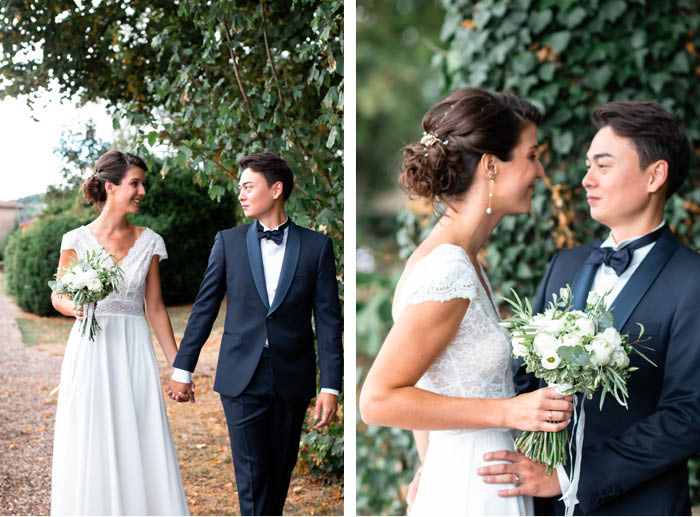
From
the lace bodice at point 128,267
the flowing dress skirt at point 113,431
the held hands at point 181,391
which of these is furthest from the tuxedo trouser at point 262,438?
the lace bodice at point 128,267

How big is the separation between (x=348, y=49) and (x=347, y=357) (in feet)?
4.12

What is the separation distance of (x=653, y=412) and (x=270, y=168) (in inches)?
62.9

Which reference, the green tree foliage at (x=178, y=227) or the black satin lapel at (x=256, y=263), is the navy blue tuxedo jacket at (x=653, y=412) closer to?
the black satin lapel at (x=256, y=263)

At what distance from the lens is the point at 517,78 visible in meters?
3.23

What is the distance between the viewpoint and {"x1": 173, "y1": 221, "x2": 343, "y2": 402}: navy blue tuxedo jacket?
2.43 metres

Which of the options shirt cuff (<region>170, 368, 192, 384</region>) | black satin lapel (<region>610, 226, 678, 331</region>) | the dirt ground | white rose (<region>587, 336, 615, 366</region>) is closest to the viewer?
white rose (<region>587, 336, 615, 366</region>)

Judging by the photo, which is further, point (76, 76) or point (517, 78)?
point (517, 78)

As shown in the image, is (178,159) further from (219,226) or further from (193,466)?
(193,466)

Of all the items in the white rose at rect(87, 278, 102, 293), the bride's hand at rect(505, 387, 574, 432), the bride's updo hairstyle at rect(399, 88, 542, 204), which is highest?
the bride's updo hairstyle at rect(399, 88, 542, 204)

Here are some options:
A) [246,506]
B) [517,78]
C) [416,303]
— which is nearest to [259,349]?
[246,506]

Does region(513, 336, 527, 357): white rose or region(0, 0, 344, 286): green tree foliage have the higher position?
region(0, 0, 344, 286): green tree foliage

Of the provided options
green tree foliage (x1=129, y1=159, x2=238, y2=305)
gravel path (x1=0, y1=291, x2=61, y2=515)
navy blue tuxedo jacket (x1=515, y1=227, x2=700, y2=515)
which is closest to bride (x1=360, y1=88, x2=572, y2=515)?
navy blue tuxedo jacket (x1=515, y1=227, x2=700, y2=515)

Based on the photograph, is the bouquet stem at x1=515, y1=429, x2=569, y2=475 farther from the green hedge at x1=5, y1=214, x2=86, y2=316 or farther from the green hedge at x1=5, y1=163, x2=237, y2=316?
the green hedge at x1=5, y1=214, x2=86, y2=316

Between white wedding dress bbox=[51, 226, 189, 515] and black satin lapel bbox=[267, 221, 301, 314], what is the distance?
56 centimetres
